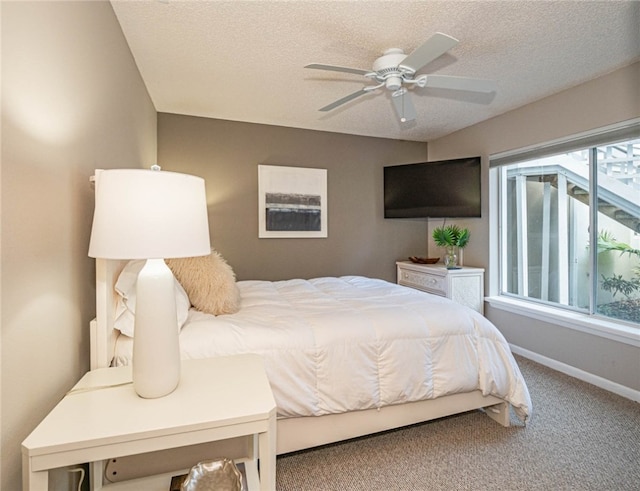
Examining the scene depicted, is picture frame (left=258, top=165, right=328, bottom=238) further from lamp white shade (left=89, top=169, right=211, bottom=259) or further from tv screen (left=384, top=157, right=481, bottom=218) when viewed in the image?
lamp white shade (left=89, top=169, right=211, bottom=259)

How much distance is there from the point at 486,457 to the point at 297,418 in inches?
39.8

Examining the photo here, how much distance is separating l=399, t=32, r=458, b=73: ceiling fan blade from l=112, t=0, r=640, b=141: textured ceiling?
243mm

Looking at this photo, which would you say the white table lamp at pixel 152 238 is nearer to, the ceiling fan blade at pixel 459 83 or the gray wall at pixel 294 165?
the ceiling fan blade at pixel 459 83

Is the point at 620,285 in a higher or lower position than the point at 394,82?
lower

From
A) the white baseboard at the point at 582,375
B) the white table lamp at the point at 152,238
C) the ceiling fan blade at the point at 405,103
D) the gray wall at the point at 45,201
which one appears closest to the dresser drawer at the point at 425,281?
the white baseboard at the point at 582,375

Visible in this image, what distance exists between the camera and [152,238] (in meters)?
0.97

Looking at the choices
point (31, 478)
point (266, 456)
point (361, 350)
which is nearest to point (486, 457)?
point (361, 350)

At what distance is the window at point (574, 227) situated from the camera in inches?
99.0

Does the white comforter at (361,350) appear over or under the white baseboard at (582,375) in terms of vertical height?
over

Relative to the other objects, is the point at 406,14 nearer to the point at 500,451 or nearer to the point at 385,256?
the point at 500,451

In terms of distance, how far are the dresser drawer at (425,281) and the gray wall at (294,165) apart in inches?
8.4

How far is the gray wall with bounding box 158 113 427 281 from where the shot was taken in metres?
3.42

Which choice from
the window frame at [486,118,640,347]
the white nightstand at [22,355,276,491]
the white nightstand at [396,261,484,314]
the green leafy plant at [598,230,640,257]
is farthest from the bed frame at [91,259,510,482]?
the green leafy plant at [598,230,640,257]

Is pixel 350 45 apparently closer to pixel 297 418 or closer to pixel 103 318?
pixel 103 318
